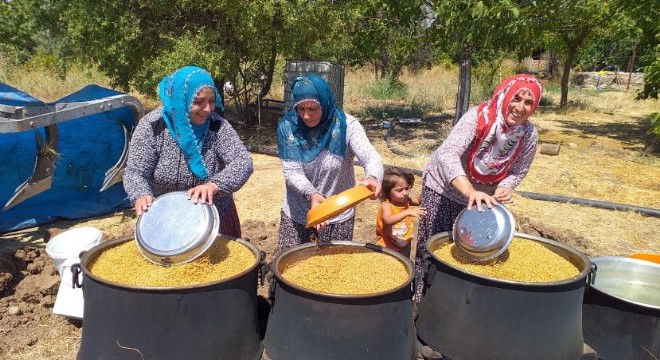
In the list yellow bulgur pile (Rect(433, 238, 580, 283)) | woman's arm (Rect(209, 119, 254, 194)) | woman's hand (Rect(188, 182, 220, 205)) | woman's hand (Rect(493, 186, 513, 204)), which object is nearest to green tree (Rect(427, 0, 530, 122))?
woman's hand (Rect(493, 186, 513, 204))

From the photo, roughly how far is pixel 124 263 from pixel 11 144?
334cm

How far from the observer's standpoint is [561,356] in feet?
6.24

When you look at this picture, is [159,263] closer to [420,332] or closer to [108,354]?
[108,354]

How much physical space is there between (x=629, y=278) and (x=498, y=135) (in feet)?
3.56

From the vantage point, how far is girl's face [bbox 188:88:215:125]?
2141 millimetres

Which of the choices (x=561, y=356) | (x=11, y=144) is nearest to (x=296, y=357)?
(x=561, y=356)

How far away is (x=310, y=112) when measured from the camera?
2340 millimetres

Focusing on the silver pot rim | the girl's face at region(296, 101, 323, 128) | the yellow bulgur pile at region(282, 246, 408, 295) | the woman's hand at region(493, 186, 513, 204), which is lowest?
the yellow bulgur pile at region(282, 246, 408, 295)

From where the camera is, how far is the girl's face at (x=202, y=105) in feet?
7.02

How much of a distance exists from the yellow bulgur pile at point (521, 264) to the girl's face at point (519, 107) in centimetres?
59

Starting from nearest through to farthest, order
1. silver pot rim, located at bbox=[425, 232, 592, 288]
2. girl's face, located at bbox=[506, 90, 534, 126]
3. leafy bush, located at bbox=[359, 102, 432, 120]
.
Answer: silver pot rim, located at bbox=[425, 232, 592, 288], girl's face, located at bbox=[506, 90, 534, 126], leafy bush, located at bbox=[359, 102, 432, 120]

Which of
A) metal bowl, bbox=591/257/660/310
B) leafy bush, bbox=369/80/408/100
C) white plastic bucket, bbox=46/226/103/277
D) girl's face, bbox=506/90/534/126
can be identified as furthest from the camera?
leafy bush, bbox=369/80/408/100

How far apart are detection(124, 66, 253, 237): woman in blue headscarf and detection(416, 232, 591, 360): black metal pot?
1.05m

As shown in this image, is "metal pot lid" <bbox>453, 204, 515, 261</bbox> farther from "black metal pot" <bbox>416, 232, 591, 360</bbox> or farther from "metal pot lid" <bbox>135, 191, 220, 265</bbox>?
"metal pot lid" <bbox>135, 191, 220, 265</bbox>
